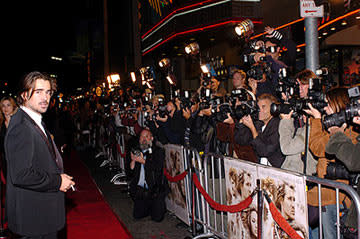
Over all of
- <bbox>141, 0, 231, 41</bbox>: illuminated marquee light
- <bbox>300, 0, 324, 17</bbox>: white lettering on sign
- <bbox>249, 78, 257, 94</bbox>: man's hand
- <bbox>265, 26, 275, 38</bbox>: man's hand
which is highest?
<bbox>141, 0, 231, 41</bbox>: illuminated marquee light

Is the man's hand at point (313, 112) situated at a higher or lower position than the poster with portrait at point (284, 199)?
higher

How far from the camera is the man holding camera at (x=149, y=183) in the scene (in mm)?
6500

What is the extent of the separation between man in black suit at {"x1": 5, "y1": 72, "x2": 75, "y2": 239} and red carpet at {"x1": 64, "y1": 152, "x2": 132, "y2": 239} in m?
2.66

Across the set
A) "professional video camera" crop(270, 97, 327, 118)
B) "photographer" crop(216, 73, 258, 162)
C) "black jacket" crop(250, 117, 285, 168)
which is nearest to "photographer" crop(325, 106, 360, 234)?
"professional video camera" crop(270, 97, 327, 118)

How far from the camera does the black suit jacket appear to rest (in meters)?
2.98

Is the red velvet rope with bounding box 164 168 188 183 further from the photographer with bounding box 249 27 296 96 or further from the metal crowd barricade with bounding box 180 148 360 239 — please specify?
the photographer with bounding box 249 27 296 96

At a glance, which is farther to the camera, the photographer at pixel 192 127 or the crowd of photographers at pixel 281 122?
the photographer at pixel 192 127

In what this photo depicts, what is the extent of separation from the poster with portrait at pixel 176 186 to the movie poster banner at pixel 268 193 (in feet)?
5.03

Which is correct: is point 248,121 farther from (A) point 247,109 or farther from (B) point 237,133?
(B) point 237,133

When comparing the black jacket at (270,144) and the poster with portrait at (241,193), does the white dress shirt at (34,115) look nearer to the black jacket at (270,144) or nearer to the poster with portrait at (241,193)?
the poster with portrait at (241,193)

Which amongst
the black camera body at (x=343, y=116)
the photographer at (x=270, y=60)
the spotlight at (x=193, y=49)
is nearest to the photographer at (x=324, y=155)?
the black camera body at (x=343, y=116)

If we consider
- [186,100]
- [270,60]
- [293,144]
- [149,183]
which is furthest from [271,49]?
[149,183]

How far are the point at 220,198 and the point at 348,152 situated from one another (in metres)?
Result: 2.02

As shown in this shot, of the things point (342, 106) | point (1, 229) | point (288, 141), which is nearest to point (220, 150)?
point (288, 141)
